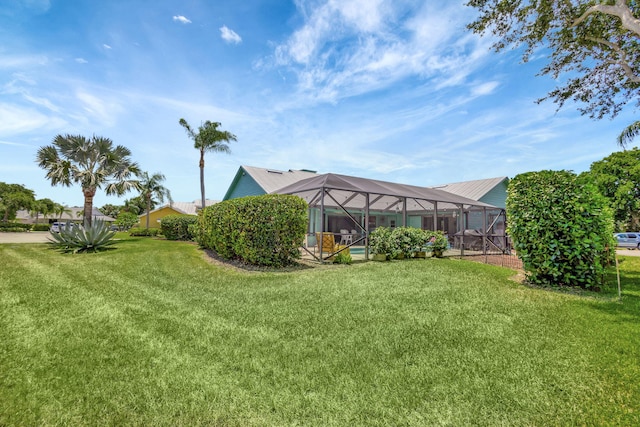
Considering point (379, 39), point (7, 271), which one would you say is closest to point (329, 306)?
point (7, 271)

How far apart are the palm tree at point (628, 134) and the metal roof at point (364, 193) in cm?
599

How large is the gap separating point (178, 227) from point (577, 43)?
22.2 metres

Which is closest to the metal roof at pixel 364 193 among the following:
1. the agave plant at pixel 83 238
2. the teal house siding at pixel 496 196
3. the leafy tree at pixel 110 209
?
the teal house siding at pixel 496 196

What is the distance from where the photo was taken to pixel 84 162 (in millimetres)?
17125

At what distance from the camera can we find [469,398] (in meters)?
2.57

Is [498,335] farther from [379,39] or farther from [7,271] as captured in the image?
[7,271]

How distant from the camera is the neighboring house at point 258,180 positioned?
67.3ft

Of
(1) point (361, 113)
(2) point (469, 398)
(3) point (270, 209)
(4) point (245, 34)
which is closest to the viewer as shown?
(2) point (469, 398)

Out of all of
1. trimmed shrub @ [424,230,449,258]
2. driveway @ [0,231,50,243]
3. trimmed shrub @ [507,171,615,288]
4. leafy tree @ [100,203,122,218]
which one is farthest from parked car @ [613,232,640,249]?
leafy tree @ [100,203,122,218]

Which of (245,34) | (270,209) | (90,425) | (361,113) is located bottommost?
(90,425)

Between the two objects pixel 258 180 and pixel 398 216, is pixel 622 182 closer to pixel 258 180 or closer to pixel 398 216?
pixel 398 216

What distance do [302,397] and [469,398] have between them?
1.42 metres

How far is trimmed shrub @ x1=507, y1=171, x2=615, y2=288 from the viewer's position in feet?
21.4

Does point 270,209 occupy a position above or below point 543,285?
above
